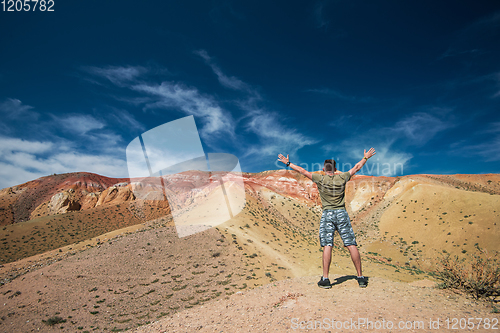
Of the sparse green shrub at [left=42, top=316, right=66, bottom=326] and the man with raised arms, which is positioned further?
the sparse green shrub at [left=42, top=316, right=66, bottom=326]

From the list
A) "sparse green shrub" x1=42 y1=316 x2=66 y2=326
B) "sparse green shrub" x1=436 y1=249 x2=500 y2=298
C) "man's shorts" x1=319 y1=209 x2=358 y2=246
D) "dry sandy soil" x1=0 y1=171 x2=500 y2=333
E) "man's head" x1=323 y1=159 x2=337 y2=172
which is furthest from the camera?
"sparse green shrub" x1=42 y1=316 x2=66 y2=326

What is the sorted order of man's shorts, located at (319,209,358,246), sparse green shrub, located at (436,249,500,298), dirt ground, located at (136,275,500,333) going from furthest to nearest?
man's shorts, located at (319,209,358,246)
sparse green shrub, located at (436,249,500,298)
dirt ground, located at (136,275,500,333)

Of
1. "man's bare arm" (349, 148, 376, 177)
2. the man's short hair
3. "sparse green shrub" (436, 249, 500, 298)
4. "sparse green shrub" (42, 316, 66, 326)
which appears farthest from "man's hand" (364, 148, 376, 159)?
"sparse green shrub" (42, 316, 66, 326)

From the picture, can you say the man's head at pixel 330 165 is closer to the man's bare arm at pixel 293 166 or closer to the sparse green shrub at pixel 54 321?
the man's bare arm at pixel 293 166

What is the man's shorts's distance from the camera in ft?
15.5

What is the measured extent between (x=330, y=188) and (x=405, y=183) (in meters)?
40.9

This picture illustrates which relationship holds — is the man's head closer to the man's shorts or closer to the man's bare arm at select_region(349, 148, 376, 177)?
the man's bare arm at select_region(349, 148, 376, 177)

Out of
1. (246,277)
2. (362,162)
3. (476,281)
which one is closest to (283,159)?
(362,162)

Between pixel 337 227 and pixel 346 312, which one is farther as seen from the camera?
pixel 337 227

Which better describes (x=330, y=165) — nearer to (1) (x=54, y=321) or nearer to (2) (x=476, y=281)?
(2) (x=476, y=281)

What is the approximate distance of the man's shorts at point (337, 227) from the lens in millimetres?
4734

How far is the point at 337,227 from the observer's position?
484cm

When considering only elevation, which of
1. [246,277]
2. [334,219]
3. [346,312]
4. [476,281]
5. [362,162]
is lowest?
[246,277]

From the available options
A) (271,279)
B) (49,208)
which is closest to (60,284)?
(271,279)
